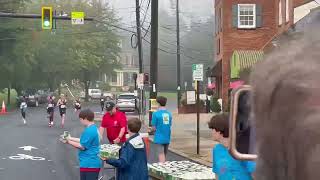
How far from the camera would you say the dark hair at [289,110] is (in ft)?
3.46

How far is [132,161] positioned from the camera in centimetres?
733

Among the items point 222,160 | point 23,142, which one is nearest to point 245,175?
point 222,160

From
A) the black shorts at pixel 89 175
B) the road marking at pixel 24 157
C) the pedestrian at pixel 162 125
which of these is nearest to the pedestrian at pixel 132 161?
the black shorts at pixel 89 175

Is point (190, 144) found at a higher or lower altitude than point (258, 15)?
lower

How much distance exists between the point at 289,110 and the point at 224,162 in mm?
3625

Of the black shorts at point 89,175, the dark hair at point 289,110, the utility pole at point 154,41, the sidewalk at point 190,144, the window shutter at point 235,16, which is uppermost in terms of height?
the window shutter at point 235,16

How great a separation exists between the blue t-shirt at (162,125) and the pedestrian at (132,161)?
491 cm

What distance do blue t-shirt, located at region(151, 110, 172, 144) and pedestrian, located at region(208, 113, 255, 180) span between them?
23.4 feet

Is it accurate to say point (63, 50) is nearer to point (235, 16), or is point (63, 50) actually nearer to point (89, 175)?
point (235, 16)

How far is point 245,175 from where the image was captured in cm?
451

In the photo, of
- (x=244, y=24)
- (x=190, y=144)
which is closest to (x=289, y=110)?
(x=190, y=144)

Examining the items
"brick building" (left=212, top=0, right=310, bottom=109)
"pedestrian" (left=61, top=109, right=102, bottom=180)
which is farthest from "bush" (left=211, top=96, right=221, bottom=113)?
"pedestrian" (left=61, top=109, right=102, bottom=180)

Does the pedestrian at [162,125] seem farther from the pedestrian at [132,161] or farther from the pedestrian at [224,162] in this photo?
the pedestrian at [224,162]

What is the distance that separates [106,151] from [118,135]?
2.77m
